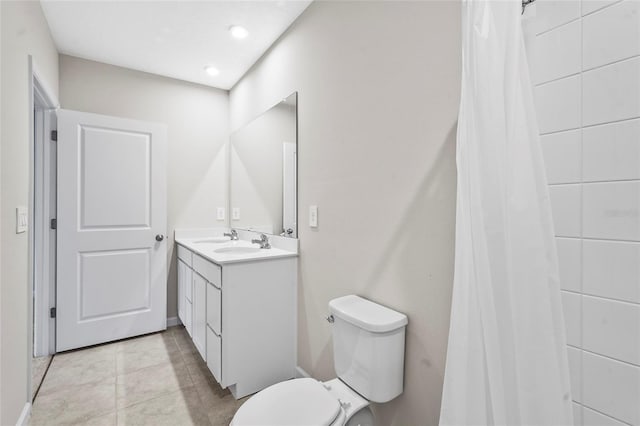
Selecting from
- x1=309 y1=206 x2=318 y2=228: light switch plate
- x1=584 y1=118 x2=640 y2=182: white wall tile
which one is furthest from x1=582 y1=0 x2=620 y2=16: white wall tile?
x1=309 y1=206 x2=318 y2=228: light switch plate

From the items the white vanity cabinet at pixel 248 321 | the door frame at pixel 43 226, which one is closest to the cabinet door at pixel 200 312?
the white vanity cabinet at pixel 248 321

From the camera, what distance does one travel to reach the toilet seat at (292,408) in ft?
3.43

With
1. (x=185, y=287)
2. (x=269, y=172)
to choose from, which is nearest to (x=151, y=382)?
(x=185, y=287)

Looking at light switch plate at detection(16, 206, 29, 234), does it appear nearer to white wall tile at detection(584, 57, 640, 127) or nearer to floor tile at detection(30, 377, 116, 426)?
floor tile at detection(30, 377, 116, 426)

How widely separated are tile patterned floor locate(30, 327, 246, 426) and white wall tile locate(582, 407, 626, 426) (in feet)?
5.28

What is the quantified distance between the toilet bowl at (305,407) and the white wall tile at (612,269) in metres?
0.88

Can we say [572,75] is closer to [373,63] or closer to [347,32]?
[373,63]

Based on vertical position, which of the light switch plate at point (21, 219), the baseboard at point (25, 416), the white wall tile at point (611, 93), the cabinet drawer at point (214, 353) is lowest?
the baseboard at point (25, 416)

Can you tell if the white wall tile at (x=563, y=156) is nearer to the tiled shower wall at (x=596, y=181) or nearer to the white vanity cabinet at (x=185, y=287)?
the tiled shower wall at (x=596, y=181)

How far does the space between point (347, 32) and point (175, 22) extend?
131 centimetres

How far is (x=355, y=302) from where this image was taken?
141 cm

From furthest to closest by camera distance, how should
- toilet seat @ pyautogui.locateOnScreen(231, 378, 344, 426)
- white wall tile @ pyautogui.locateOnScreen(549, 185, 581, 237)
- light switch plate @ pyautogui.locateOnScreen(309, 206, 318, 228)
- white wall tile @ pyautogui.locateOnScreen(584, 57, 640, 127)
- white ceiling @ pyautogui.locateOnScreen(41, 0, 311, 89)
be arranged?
white ceiling @ pyautogui.locateOnScreen(41, 0, 311, 89) < light switch plate @ pyautogui.locateOnScreen(309, 206, 318, 228) < toilet seat @ pyautogui.locateOnScreen(231, 378, 344, 426) < white wall tile @ pyautogui.locateOnScreen(549, 185, 581, 237) < white wall tile @ pyautogui.locateOnScreen(584, 57, 640, 127)

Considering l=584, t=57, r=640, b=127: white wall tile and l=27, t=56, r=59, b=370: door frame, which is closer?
l=584, t=57, r=640, b=127: white wall tile

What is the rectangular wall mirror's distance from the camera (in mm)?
2119
